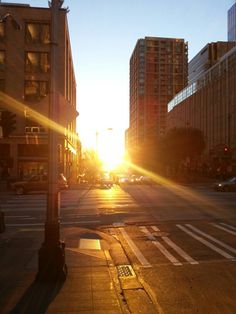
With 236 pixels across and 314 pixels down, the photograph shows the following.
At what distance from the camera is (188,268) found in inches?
384

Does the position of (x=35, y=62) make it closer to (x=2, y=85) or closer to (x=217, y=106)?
(x=2, y=85)

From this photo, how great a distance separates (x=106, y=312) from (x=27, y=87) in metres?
49.9

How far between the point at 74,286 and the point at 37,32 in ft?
165

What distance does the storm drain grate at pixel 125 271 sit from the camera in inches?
358

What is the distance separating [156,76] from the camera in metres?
177

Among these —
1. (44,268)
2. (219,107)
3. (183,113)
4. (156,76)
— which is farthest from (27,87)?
(156,76)

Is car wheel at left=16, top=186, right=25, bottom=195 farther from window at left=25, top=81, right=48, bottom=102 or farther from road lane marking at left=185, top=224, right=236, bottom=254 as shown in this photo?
road lane marking at left=185, top=224, right=236, bottom=254

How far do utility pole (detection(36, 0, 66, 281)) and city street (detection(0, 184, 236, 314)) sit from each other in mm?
1204

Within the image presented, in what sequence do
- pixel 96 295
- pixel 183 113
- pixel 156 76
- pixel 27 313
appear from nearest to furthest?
pixel 27 313 → pixel 96 295 → pixel 183 113 → pixel 156 76

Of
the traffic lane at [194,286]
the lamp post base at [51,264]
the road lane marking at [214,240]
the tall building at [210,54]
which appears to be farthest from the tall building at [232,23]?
the lamp post base at [51,264]

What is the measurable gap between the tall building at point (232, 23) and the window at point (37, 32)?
64.9 m

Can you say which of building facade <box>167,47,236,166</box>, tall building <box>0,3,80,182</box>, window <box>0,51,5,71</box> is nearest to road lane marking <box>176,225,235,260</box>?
tall building <box>0,3,80,182</box>

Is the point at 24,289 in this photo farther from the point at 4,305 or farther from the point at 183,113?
the point at 183,113

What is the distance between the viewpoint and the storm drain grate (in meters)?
9.09
